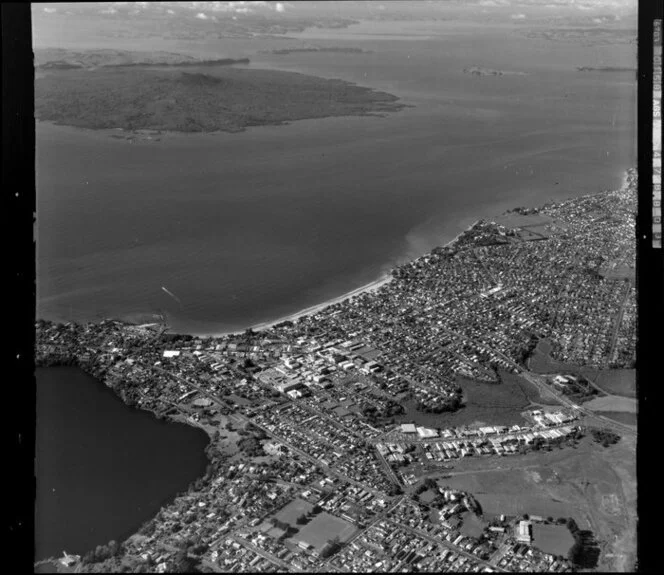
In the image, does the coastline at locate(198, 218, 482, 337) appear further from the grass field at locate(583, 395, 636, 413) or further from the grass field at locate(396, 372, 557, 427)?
the grass field at locate(583, 395, 636, 413)

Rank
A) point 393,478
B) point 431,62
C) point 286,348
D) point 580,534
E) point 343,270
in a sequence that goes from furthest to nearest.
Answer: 1. point 431,62
2. point 343,270
3. point 286,348
4. point 393,478
5. point 580,534

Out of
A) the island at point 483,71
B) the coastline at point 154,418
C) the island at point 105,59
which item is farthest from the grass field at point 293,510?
the island at point 483,71

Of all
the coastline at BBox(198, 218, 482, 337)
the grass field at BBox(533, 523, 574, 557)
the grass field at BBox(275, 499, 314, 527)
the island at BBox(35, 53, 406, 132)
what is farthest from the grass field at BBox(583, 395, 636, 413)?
the island at BBox(35, 53, 406, 132)

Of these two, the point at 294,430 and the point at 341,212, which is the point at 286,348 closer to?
→ the point at 294,430

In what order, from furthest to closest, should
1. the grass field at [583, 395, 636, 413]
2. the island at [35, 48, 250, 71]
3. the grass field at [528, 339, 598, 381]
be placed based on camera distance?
the island at [35, 48, 250, 71] → the grass field at [528, 339, 598, 381] → the grass field at [583, 395, 636, 413]

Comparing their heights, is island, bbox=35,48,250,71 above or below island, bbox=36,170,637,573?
above

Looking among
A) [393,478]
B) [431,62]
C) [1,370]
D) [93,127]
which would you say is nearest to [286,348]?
[393,478]
